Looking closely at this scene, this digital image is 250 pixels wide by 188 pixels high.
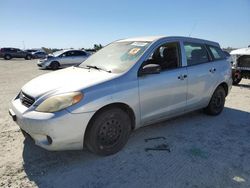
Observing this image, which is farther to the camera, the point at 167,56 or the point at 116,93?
the point at 167,56

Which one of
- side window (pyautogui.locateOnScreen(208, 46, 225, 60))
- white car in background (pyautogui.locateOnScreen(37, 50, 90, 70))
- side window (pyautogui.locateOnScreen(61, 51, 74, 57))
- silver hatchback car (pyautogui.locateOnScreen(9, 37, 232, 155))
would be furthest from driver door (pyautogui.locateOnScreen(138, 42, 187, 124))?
side window (pyautogui.locateOnScreen(61, 51, 74, 57))

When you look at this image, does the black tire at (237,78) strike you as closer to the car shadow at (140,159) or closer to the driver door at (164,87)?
the car shadow at (140,159)

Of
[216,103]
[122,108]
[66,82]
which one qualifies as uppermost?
[66,82]

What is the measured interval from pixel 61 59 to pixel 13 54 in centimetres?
2131

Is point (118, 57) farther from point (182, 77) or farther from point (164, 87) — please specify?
point (182, 77)

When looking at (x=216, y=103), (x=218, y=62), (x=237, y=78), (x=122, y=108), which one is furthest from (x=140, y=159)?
(x=237, y=78)

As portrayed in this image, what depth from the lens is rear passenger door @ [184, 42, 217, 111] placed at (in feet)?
15.1

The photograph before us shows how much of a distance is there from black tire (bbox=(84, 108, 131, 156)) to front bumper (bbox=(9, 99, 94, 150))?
141mm

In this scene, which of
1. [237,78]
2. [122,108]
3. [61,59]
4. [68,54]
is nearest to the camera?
[122,108]

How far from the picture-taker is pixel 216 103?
5.46m

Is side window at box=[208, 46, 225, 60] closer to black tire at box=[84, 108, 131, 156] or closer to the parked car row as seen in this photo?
black tire at box=[84, 108, 131, 156]

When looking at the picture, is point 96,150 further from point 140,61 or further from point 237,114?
point 237,114

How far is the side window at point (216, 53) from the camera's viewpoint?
5305mm

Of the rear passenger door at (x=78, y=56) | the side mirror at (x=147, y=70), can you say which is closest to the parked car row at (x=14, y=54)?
the rear passenger door at (x=78, y=56)
